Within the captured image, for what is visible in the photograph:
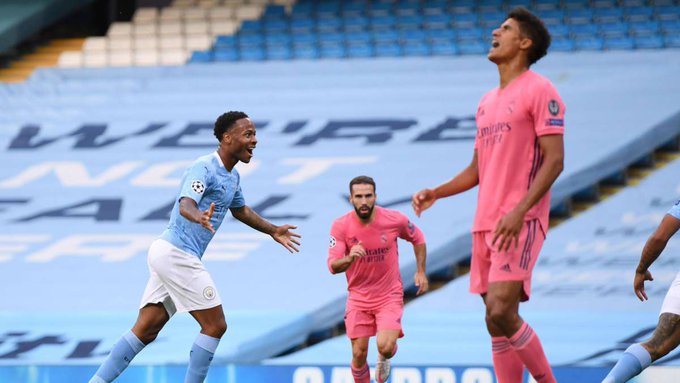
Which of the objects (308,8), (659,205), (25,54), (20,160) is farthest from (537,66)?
(25,54)

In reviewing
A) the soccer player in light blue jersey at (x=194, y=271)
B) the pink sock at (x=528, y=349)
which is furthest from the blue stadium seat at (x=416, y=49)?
the pink sock at (x=528, y=349)

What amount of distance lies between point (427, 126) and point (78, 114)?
15.6 ft

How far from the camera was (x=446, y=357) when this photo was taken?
930cm

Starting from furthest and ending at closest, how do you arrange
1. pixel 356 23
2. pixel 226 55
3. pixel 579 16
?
1. pixel 356 23
2. pixel 226 55
3. pixel 579 16

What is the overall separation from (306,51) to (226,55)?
4.03 feet

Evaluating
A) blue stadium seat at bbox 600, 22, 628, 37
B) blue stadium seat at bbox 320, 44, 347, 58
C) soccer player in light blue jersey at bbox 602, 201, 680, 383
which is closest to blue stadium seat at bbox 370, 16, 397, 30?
blue stadium seat at bbox 320, 44, 347, 58

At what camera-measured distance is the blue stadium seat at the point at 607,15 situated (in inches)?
605

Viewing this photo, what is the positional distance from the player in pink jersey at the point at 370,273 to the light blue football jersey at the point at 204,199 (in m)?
1.50

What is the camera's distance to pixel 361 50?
50.8 ft

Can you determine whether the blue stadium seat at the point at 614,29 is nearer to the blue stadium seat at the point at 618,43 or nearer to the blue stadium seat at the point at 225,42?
the blue stadium seat at the point at 618,43

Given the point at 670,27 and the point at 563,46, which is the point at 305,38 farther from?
the point at 670,27

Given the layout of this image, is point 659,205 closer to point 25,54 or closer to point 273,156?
point 273,156

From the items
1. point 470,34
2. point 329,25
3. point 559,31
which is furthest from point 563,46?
point 329,25

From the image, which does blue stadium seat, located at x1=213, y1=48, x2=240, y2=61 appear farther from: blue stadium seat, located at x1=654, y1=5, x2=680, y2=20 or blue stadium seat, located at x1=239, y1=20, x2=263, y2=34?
blue stadium seat, located at x1=654, y1=5, x2=680, y2=20
